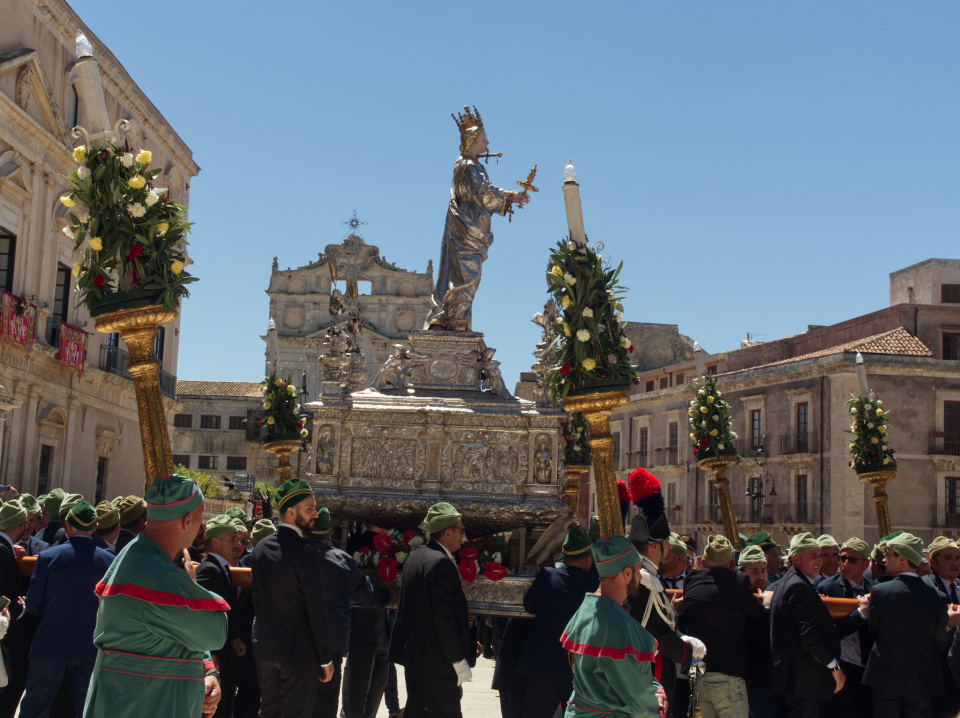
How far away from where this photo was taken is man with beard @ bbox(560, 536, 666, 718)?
4.62 m

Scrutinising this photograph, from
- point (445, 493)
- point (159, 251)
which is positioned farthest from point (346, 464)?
point (159, 251)

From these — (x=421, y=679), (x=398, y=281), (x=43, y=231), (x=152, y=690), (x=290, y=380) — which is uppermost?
(x=398, y=281)

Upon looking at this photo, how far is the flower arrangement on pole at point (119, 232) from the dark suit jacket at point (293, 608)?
1646mm

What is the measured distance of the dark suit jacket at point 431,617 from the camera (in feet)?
22.4

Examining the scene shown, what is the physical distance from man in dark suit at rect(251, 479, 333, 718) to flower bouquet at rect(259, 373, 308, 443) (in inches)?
264

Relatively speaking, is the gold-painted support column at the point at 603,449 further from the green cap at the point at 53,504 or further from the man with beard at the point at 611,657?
the green cap at the point at 53,504

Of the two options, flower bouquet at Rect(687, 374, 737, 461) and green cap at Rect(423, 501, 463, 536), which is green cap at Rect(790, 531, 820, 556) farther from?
flower bouquet at Rect(687, 374, 737, 461)

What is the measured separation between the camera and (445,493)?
9750 millimetres

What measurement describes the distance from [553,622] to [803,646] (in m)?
1.56

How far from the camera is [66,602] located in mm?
6539

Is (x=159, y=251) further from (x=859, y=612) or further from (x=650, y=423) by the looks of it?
(x=650, y=423)

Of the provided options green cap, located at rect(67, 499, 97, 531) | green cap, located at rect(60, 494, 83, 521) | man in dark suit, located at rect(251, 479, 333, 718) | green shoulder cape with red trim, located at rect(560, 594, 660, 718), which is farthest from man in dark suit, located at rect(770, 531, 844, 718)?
green cap, located at rect(60, 494, 83, 521)

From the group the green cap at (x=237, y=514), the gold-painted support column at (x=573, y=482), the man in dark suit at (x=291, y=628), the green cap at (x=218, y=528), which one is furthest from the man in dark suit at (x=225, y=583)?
the gold-painted support column at (x=573, y=482)

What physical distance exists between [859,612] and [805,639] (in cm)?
65
